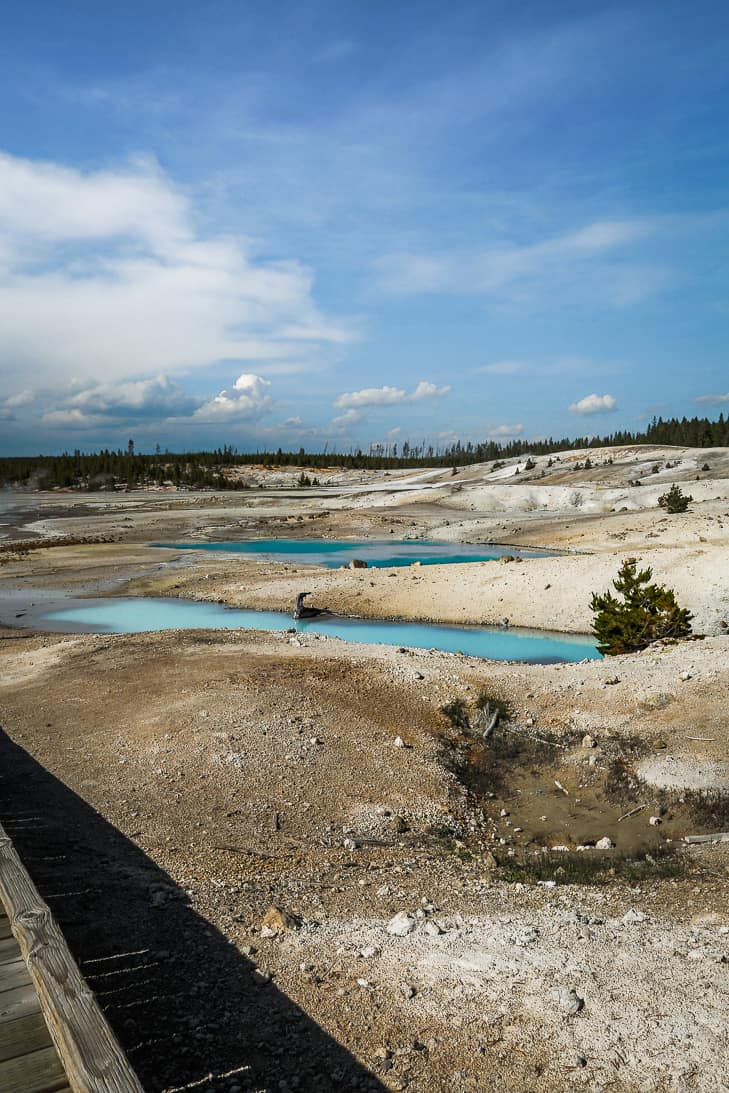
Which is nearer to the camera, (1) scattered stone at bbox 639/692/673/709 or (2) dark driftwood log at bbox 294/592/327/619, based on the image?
(1) scattered stone at bbox 639/692/673/709

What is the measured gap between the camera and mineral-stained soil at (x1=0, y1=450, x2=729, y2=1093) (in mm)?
5477

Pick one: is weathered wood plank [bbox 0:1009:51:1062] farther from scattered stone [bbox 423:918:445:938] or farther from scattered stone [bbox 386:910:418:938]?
scattered stone [bbox 423:918:445:938]

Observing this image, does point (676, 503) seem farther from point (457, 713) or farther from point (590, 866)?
point (590, 866)

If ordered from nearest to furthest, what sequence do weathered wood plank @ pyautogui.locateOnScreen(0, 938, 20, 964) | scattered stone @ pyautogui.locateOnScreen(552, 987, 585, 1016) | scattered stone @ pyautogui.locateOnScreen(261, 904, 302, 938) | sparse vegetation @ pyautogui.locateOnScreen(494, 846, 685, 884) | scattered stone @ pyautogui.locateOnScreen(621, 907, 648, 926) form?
weathered wood plank @ pyautogui.locateOnScreen(0, 938, 20, 964) → scattered stone @ pyautogui.locateOnScreen(552, 987, 585, 1016) → scattered stone @ pyautogui.locateOnScreen(261, 904, 302, 938) → scattered stone @ pyautogui.locateOnScreen(621, 907, 648, 926) → sparse vegetation @ pyautogui.locateOnScreen(494, 846, 685, 884)

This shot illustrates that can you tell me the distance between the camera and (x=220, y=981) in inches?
245

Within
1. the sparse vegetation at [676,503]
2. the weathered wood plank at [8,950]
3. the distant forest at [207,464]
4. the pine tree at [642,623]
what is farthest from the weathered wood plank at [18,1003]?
the distant forest at [207,464]

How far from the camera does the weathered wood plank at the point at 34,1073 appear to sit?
332 centimetres

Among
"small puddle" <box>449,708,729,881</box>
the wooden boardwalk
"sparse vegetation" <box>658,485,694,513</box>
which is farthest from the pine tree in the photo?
"sparse vegetation" <box>658,485,694,513</box>

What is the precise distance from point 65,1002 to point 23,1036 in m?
0.29

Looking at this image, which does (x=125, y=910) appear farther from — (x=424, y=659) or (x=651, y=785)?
(x=424, y=659)

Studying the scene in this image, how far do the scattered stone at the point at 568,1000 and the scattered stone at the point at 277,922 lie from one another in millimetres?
2722

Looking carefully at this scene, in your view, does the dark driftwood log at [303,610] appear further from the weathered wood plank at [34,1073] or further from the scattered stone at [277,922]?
the weathered wood plank at [34,1073]

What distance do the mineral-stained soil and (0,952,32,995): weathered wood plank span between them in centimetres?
171

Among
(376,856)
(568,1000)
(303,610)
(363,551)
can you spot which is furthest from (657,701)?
(363,551)
